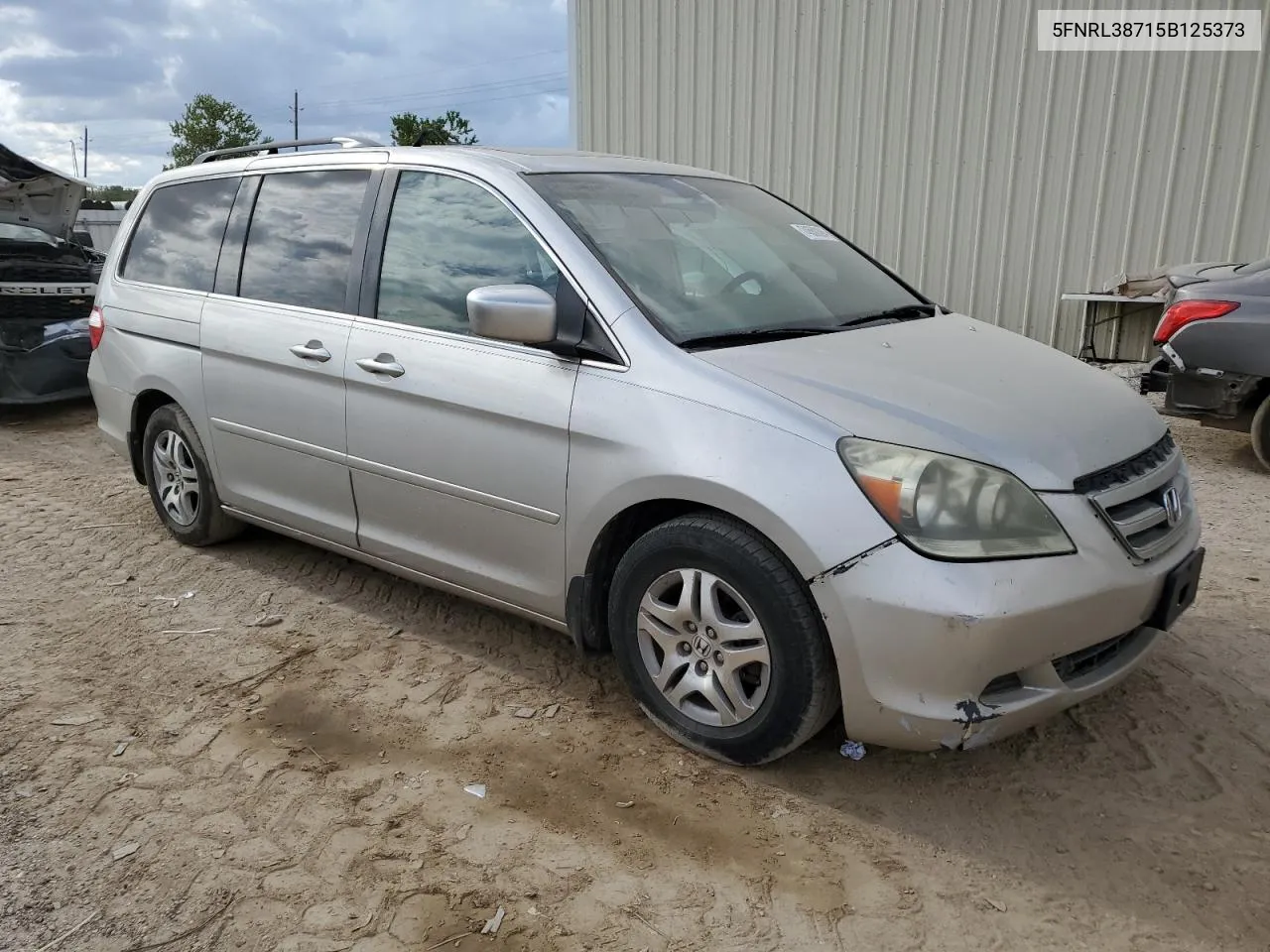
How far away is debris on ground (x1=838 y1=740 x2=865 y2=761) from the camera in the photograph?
3.06 metres

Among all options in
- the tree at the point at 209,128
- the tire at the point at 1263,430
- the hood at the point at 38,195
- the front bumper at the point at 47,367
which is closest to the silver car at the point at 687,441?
the tire at the point at 1263,430

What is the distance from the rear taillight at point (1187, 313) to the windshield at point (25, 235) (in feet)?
29.9

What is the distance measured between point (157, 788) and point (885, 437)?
234cm

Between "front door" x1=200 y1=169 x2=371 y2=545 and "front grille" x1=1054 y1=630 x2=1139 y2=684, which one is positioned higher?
"front door" x1=200 y1=169 x2=371 y2=545

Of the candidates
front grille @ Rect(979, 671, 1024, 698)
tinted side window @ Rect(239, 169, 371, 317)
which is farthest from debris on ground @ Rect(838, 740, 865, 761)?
tinted side window @ Rect(239, 169, 371, 317)

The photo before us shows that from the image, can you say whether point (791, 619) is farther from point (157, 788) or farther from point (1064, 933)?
point (157, 788)

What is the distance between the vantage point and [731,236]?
372cm

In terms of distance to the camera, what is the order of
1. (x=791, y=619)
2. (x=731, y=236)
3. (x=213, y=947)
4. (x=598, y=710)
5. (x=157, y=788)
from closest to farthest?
(x=213, y=947) < (x=791, y=619) < (x=157, y=788) < (x=598, y=710) < (x=731, y=236)

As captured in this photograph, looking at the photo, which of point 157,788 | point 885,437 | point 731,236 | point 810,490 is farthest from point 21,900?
point 731,236

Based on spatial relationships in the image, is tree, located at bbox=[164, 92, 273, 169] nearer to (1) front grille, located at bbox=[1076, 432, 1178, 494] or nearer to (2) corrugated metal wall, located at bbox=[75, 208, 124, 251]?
(2) corrugated metal wall, located at bbox=[75, 208, 124, 251]

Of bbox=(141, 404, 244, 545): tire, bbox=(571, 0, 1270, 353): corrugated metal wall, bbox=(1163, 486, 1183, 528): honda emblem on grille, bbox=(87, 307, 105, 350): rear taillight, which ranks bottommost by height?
bbox=(141, 404, 244, 545): tire

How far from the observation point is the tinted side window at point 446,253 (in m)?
3.40

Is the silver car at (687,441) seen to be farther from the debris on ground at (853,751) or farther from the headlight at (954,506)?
the debris on ground at (853,751)

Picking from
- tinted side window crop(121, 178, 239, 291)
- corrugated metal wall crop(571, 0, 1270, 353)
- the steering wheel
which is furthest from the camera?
corrugated metal wall crop(571, 0, 1270, 353)
